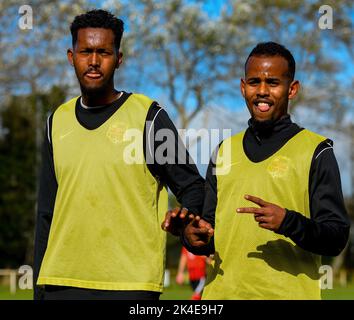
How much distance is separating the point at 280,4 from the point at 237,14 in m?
1.51

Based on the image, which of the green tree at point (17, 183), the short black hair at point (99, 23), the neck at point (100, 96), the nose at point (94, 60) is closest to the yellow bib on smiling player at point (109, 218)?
the neck at point (100, 96)

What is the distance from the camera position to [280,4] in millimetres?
27531

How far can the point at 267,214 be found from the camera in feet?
12.3

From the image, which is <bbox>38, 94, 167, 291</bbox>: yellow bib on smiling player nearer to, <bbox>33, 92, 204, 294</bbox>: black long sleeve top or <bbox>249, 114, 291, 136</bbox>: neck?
<bbox>33, 92, 204, 294</bbox>: black long sleeve top

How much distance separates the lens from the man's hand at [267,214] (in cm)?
374

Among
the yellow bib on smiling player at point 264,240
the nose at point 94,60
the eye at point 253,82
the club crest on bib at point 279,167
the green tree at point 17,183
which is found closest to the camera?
the yellow bib on smiling player at point 264,240

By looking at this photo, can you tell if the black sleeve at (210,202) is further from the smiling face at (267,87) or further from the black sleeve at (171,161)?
the smiling face at (267,87)

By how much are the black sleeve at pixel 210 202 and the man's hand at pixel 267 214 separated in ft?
1.72

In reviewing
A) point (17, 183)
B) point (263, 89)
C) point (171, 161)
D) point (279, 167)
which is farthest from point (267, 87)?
point (17, 183)

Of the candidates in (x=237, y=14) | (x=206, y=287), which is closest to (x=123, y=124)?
(x=206, y=287)
